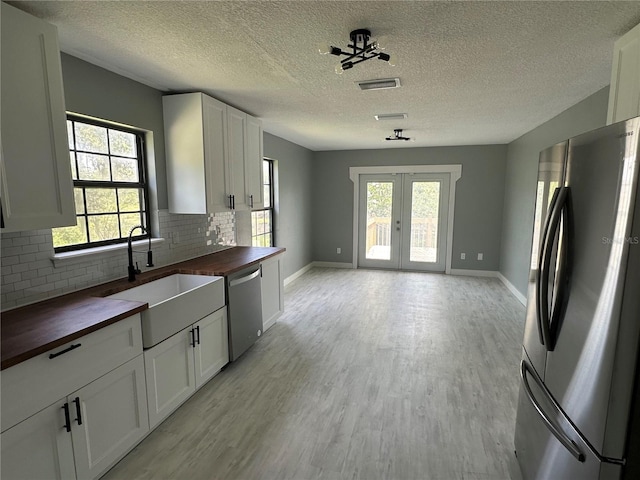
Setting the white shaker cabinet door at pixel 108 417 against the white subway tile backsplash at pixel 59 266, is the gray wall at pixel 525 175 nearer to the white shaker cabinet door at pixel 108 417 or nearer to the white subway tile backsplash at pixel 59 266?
the white subway tile backsplash at pixel 59 266

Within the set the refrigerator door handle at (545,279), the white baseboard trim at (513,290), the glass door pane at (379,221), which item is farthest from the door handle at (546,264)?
the glass door pane at (379,221)

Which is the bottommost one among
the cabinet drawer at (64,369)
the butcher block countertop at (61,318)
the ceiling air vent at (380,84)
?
Result: the cabinet drawer at (64,369)

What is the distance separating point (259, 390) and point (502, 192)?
17.2 feet

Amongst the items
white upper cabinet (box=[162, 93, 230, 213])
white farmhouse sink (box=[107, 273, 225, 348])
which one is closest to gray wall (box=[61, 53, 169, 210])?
white upper cabinet (box=[162, 93, 230, 213])

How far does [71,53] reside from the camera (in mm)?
2080

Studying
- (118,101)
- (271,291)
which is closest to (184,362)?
(271,291)

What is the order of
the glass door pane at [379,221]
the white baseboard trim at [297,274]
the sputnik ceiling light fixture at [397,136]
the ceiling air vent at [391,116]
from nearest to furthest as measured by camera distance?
the ceiling air vent at [391,116], the sputnik ceiling light fixture at [397,136], the white baseboard trim at [297,274], the glass door pane at [379,221]

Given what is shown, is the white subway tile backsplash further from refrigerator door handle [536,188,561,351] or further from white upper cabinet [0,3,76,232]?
refrigerator door handle [536,188,561,351]

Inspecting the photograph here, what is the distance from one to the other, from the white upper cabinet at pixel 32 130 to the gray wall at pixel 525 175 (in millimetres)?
3750

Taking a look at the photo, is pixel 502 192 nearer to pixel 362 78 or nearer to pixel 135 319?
pixel 362 78

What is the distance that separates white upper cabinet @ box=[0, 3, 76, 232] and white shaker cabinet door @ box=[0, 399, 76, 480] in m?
0.85

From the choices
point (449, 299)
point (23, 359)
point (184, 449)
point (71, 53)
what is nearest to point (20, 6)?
point (71, 53)

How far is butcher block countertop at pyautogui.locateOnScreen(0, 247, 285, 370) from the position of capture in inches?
53.8

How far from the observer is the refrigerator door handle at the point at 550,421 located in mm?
1229
